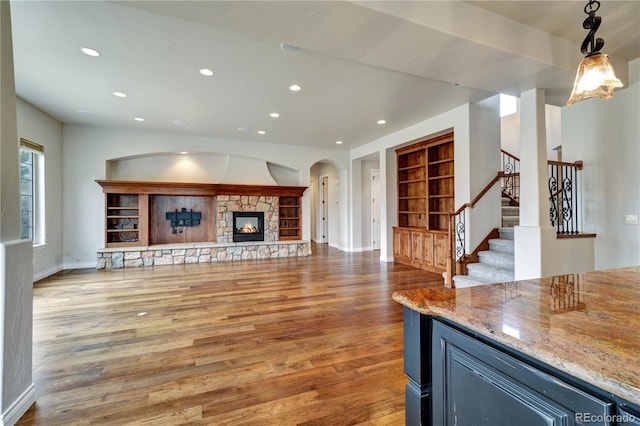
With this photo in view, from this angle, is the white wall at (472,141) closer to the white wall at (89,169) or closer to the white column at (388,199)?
the white column at (388,199)

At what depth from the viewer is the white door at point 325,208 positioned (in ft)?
33.2

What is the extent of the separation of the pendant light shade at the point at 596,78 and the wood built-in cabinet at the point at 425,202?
11.8 feet

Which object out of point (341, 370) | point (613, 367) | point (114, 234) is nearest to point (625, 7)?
point (613, 367)

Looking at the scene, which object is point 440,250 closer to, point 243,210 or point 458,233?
point 458,233

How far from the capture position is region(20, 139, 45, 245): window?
4.98 metres

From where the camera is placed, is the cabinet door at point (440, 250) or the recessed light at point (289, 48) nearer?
the recessed light at point (289, 48)

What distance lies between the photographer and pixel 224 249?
7.04 meters

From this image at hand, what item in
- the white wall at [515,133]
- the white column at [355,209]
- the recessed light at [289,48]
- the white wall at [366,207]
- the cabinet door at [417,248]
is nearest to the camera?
the recessed light at [289,48]

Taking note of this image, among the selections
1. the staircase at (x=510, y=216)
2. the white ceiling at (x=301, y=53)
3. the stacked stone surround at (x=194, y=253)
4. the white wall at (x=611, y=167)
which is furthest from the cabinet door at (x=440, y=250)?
the stacked stone surround at (x=194, y=253)

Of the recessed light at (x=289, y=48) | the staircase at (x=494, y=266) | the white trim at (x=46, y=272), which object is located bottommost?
the white trim at (x=46, y=272)

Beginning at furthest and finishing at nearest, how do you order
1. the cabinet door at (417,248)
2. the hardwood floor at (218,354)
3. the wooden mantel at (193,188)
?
the wooden mantel at (193,188) < the cabinet door at (417,248) < the hardwood floor at (218,354)

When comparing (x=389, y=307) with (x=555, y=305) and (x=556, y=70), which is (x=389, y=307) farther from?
(x=556, y=70)

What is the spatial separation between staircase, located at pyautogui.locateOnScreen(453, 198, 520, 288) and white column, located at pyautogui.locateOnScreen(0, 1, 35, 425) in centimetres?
455

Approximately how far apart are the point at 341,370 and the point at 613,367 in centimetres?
187
